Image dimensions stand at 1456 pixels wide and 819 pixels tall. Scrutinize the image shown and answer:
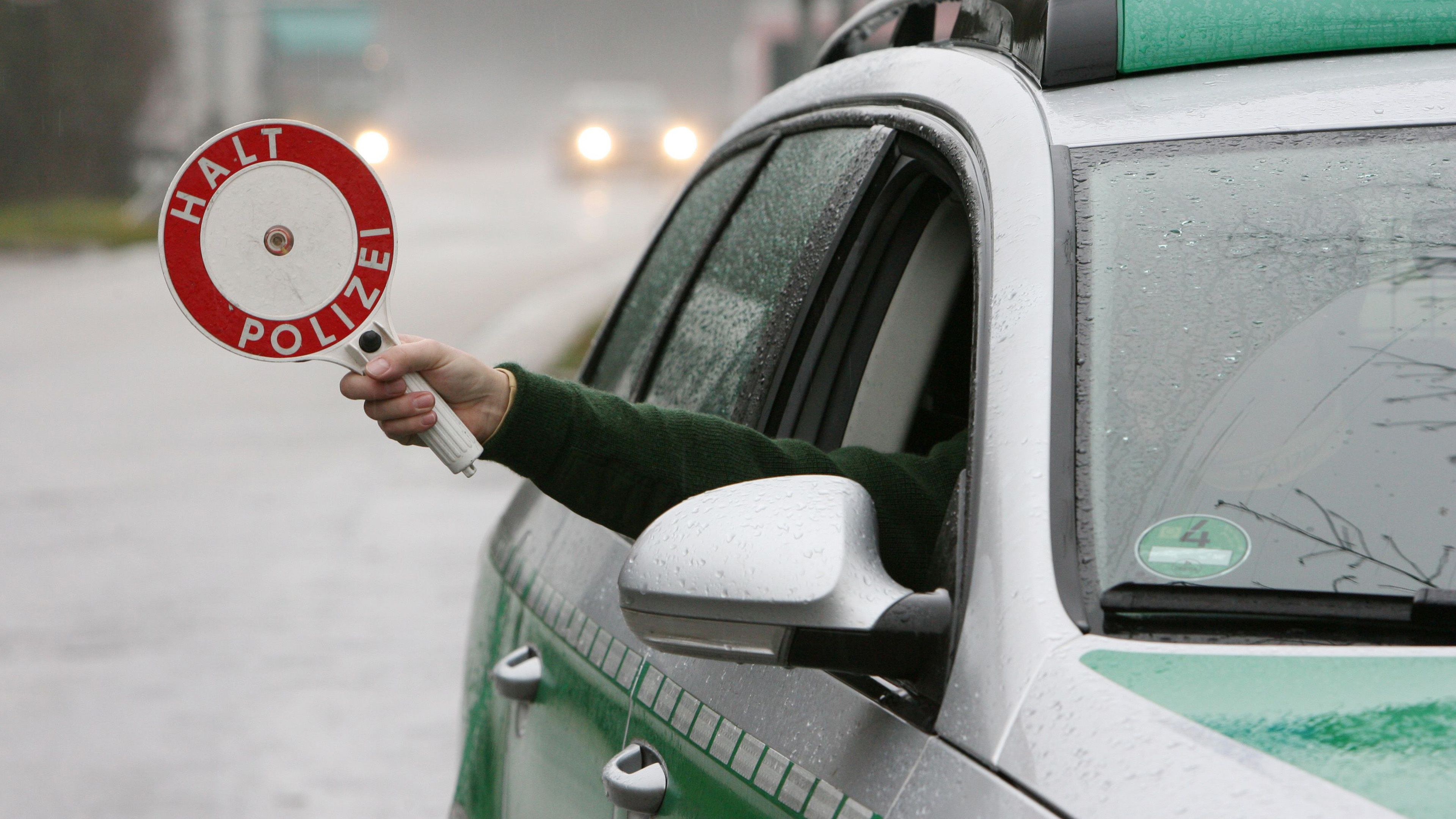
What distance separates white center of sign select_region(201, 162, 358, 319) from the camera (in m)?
1.84

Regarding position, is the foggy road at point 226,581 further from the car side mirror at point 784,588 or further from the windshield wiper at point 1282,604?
the windshield wiper at point 1282,604

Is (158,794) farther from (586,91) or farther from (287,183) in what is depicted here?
(586,91)

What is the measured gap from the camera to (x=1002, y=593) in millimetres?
1464

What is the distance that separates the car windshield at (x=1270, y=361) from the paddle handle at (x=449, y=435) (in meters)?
0.67

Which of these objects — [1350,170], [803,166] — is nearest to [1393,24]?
[1350,170]

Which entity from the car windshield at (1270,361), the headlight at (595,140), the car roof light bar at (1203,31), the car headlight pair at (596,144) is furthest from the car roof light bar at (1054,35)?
the headlight at (595,140)

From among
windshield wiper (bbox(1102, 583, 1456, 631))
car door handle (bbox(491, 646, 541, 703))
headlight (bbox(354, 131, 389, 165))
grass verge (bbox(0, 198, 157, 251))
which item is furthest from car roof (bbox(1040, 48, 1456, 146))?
grass verge (bbox(0, 198, 157, 251))

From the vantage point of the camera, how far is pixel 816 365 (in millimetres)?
2266

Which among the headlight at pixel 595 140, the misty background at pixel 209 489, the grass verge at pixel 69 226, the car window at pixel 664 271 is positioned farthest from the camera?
the headlight at pixel 595 140

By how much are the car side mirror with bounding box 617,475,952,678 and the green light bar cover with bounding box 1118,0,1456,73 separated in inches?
27.4

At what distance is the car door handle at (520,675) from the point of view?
240cm

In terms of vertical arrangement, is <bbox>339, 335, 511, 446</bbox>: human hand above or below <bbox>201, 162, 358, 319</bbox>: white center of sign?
below

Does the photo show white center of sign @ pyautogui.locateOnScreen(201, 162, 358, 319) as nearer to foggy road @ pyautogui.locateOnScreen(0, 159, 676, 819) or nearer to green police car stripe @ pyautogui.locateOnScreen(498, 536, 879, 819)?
green police car stripe @ pyautogui.locateOnScreen(498, 536, 879, 819)

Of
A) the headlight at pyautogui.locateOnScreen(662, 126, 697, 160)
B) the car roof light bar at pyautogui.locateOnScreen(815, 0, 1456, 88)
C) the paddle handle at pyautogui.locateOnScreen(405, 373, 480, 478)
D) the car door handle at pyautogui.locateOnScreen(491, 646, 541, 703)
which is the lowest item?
the car door handle at pyautogui.locateOnScreen(491, 646, 541, 703)
